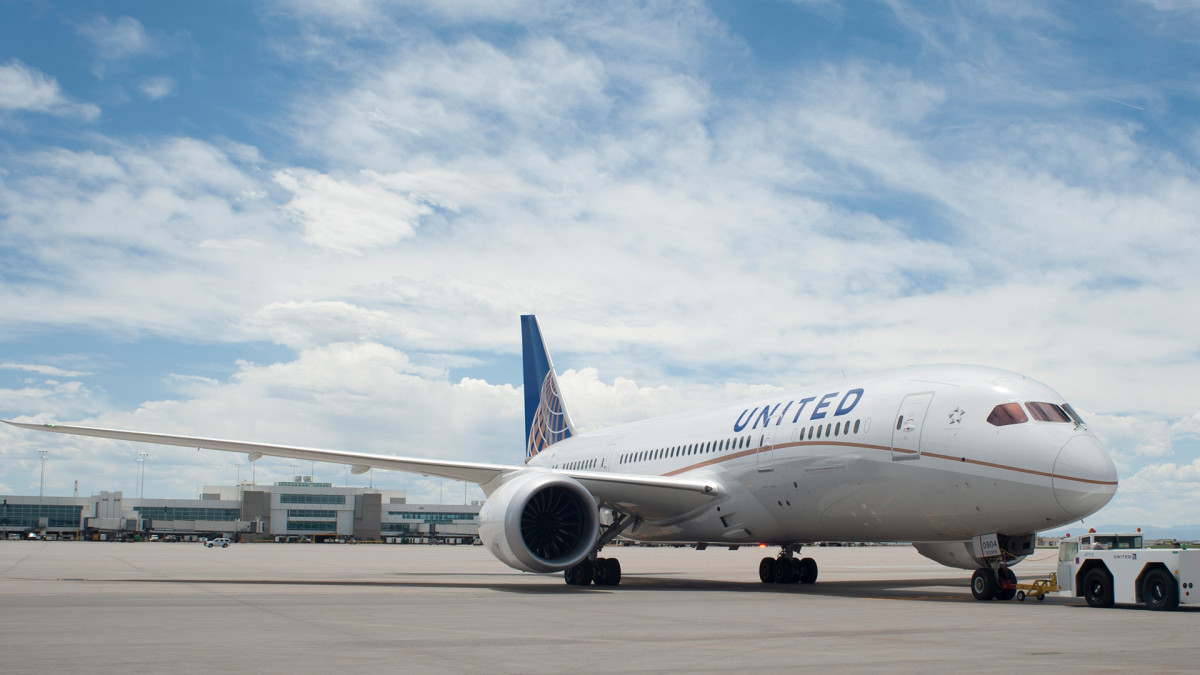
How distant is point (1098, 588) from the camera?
14664 mm

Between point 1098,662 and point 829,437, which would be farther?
point 829,437

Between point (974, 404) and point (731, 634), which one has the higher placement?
point (974, 404)

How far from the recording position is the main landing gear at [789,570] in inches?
848

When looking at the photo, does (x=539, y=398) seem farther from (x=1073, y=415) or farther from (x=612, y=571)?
(x=1073, y=415)

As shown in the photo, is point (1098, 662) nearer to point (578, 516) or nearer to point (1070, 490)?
point (1070, 490)

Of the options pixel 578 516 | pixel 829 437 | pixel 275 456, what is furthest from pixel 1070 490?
pixel 275 456

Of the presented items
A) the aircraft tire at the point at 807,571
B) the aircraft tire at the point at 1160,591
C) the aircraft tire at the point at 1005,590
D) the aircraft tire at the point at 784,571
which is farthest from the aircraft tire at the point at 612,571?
the aircraft tire at the point at 1160,591

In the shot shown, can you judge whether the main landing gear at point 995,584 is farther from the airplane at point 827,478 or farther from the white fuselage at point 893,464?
the white fuselage at point 893,464

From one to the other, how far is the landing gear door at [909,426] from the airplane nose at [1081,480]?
7.15ft

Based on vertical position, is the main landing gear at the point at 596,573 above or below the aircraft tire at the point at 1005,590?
below

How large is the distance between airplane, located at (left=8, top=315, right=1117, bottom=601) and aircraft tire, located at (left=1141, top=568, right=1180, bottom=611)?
3.87 ft

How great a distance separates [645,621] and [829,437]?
6643 mm

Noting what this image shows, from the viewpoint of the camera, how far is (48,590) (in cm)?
1808

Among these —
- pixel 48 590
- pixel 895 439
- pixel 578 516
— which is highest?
pixel 895 439
